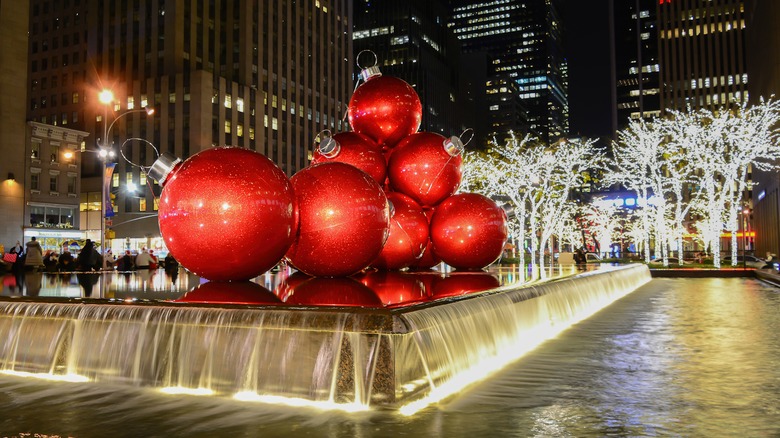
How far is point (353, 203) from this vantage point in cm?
794

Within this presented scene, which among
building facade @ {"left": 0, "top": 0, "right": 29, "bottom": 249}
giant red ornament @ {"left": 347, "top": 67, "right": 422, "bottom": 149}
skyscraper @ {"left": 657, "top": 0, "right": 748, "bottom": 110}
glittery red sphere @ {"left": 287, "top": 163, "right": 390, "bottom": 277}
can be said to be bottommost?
glittery red sphere @ {"left": 287, "top": 163, "right": 390, "bottom": 277}

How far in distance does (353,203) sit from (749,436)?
4.89 metres

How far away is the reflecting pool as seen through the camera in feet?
14.6

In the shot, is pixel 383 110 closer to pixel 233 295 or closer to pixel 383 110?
pixel 383 110

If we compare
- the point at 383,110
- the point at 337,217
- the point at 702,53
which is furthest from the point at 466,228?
the point at 702,53

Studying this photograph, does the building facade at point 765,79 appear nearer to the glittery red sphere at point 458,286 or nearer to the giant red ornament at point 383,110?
the giant red ornament at point 383,110

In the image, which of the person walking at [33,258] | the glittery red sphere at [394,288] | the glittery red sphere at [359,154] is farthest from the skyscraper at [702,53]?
the glittery red sphere at [394,288]

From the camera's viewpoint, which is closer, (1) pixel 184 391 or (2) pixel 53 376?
(1) pixel 184 391

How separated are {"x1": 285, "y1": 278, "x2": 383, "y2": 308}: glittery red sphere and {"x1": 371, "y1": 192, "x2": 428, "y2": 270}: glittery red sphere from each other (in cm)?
175

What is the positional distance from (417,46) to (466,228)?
117 meters

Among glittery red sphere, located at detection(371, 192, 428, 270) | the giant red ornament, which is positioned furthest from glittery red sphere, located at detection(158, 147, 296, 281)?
the giant red ornament

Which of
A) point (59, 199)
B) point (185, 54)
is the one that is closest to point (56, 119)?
point (185, 54)

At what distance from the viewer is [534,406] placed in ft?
16.5

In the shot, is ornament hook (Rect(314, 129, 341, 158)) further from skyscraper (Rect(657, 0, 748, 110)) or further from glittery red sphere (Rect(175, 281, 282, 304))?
skyscraper (Rect(657, 0, 748, 110))
